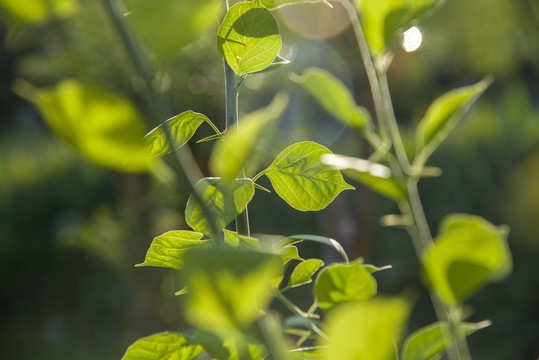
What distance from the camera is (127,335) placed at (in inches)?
172

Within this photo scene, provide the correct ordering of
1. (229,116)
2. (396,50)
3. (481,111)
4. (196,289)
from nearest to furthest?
1. (196,289)
2. (229,116)
3. (396,50)
4. (481,111)

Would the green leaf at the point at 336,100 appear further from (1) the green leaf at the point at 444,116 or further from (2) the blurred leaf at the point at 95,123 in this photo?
(2) the blurred leaf at the point at 95,123

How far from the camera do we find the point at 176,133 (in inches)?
11.4

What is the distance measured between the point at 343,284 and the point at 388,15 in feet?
0.45

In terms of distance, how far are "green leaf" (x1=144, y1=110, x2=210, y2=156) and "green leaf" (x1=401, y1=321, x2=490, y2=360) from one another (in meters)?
0.15

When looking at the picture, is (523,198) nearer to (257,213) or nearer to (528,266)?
(528,266)

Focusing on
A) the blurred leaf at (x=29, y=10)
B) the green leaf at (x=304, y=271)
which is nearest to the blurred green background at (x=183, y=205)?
the green leaf at (x=304, y=271)

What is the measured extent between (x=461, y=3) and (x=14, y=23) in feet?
16.5

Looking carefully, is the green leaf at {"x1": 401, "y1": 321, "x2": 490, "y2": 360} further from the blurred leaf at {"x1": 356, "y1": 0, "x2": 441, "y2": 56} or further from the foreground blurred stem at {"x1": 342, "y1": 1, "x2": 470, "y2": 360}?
the blurred leaf at {"x1": 356, "y1": 0, "x2": 441, "y2": 56}

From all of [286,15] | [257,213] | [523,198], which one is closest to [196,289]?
[286,15]

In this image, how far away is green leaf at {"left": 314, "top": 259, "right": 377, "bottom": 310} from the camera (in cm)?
29

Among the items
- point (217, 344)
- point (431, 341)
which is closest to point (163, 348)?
point (217, 344)

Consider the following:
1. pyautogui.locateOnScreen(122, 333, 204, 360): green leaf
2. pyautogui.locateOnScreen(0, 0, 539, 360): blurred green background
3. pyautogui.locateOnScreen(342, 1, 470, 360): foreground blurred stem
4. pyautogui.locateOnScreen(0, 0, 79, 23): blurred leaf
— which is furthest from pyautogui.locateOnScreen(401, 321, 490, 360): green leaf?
pyautogui.locateOnScreen(0, 0, 539, 360): blurred green background

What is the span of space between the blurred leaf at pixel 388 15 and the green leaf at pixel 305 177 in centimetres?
7
